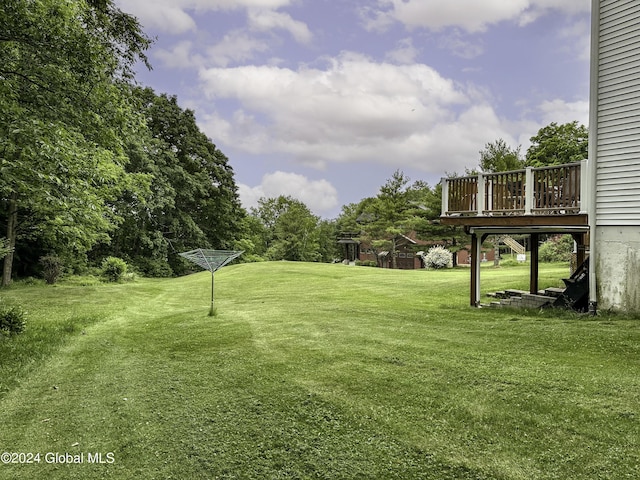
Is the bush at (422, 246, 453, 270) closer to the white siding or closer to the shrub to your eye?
the white siding

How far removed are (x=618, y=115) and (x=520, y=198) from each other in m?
2.10

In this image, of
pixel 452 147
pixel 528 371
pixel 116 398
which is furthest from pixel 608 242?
pixel 452 147

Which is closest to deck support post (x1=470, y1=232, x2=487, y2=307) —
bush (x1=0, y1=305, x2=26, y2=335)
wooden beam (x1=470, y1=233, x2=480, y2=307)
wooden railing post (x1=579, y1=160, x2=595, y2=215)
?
wooden beam (x1=470, y1=233, x2=480, y2=307)

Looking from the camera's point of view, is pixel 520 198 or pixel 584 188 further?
pixel 520 198

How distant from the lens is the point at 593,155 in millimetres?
7422

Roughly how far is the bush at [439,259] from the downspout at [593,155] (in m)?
20.9

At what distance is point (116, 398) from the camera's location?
14.0 feet

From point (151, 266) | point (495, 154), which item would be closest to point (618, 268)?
point (495, 154)

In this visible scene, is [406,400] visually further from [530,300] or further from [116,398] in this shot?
[530,300]

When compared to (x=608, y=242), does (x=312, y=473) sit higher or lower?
lower

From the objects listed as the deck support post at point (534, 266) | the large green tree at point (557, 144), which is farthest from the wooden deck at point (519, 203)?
the large green tree at point (557, 144)

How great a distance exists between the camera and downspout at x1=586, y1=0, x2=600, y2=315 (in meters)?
7.33

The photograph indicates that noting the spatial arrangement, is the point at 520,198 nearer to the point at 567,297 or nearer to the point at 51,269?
the point at 567,297

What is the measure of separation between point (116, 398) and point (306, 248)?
35234 millimetres
